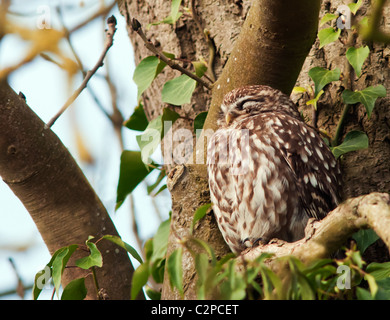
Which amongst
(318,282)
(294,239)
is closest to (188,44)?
(294,239)

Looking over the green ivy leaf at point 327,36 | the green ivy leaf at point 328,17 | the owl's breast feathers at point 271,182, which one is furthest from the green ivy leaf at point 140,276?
the green ivy leaf at point 328,17

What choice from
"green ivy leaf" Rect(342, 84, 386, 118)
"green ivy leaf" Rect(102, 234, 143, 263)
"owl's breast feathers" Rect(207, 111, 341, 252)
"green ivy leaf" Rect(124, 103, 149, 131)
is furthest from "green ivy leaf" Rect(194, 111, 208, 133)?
"green ivy leaf" Rect(102, 234, 143, 263)

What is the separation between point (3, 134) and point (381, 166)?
2.03m

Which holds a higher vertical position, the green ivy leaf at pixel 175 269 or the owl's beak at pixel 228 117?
the owl's beak at pixel 228 117

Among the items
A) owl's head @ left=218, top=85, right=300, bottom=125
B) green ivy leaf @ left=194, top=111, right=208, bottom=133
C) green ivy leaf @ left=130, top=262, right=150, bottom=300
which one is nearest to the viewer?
green ivy leaf @ left=130, top=262, right=150, bottom=300

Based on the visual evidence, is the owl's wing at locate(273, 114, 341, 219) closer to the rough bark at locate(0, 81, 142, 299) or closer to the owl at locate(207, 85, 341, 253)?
the owl at locate(207, 85, 341, 253)

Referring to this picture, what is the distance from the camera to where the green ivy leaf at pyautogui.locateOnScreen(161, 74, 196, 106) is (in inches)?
129

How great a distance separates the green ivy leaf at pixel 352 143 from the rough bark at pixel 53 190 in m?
1.36

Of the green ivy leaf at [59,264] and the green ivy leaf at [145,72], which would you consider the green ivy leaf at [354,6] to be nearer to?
the green ivy leaf at [145,72]

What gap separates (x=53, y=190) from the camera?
3.17 meters

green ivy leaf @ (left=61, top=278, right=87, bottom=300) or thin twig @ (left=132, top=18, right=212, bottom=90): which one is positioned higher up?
thin twig @ (left=132, top=18, right=212, bottom=90)

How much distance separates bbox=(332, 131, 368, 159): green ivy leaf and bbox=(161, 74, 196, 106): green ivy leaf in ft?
2.85

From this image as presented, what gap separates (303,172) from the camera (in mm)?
3068

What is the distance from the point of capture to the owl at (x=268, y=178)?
300 centimetres
